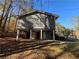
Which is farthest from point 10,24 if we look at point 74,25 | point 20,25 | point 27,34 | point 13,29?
point 74,25

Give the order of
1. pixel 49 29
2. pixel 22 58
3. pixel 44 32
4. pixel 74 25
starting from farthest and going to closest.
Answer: pixel 74 25 < pixel 44 32 < pixel 49 29 < pixel 22 58

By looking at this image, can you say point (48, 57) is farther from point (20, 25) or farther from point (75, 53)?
point (20, 25)

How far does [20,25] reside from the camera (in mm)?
29141

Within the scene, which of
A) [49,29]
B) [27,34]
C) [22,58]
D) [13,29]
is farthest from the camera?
[13,29]

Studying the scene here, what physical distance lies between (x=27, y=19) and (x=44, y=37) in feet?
16.3

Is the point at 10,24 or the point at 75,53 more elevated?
the point at 10,24

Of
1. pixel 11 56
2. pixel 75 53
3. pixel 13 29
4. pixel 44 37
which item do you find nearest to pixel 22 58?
pixel 11 56

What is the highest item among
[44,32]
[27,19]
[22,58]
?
[27,19]

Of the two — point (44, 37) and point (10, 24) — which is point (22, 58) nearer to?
point (44, 37)

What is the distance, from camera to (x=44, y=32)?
31.0 meters

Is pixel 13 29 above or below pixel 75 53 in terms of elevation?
above

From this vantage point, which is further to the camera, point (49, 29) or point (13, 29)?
point (13, 29)

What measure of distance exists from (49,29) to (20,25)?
520 centimetres

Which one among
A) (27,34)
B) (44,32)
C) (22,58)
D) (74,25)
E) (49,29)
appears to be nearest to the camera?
(22,58)
